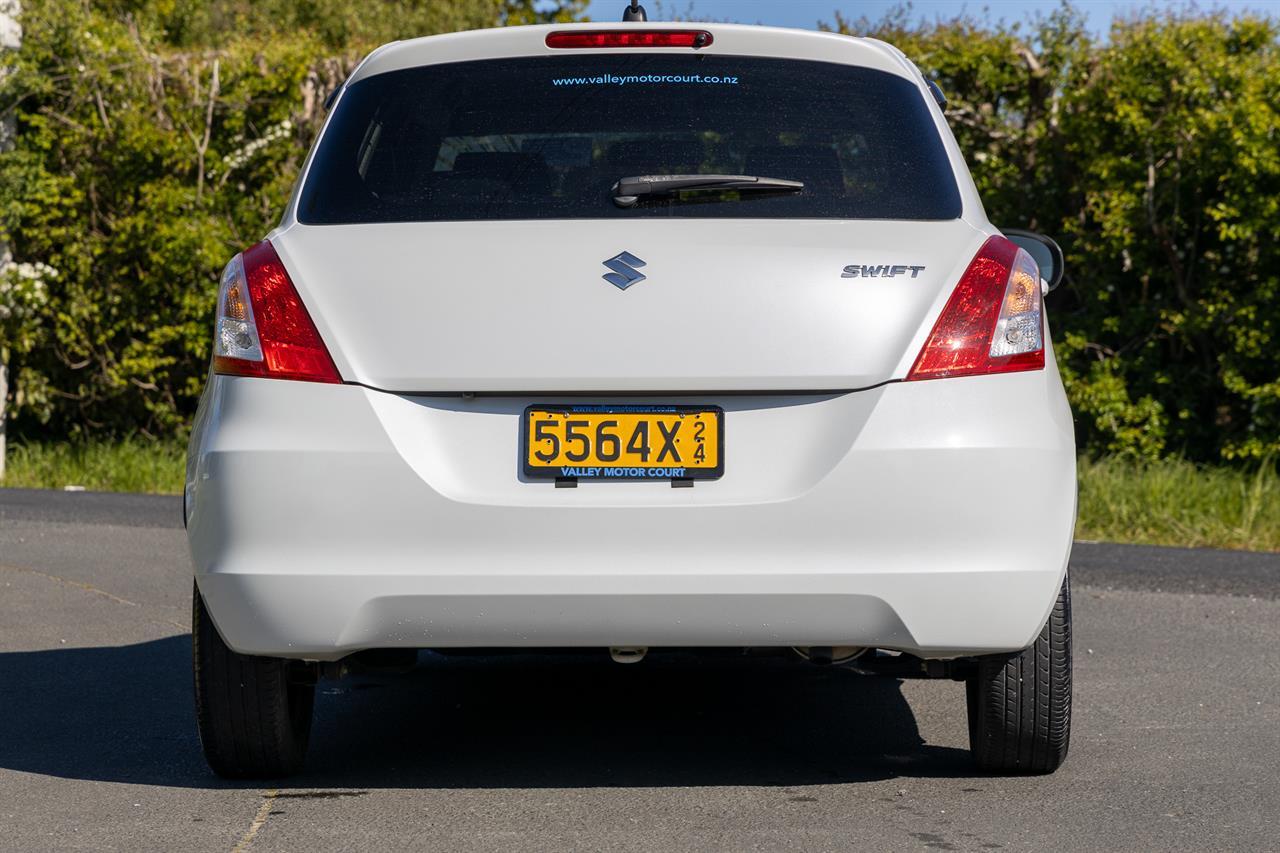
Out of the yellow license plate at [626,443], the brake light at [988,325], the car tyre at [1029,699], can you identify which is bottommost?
the car tyre at [1029,699]

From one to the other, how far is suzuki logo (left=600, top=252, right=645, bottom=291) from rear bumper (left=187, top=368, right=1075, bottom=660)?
29 centimetres

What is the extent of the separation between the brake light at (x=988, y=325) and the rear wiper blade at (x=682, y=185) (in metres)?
0.45

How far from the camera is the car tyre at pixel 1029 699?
13.6 ft

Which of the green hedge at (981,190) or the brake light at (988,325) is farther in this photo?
the green hedge at (981,190)

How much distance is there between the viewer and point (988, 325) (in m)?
3.79

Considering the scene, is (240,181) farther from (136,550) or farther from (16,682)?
(16,682)

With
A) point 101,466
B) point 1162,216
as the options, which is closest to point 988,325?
point 1162,216

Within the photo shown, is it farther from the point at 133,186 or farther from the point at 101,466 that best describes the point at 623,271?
the point at 133,186

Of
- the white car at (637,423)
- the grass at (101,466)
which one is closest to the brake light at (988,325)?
the white car at (637,423)

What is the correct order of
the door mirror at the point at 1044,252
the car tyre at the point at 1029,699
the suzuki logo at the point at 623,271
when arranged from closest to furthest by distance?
the suzuki logo at the point at 623,271 → the car tyre at the point at 1029,699 → the door mirror at the point at 1044,252

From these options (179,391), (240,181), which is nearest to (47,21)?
(240,181)

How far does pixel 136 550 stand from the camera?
30.7ft

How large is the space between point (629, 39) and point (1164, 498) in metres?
7.51

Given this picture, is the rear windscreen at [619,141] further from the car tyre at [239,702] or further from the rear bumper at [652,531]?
the car tyre at [239,702]
